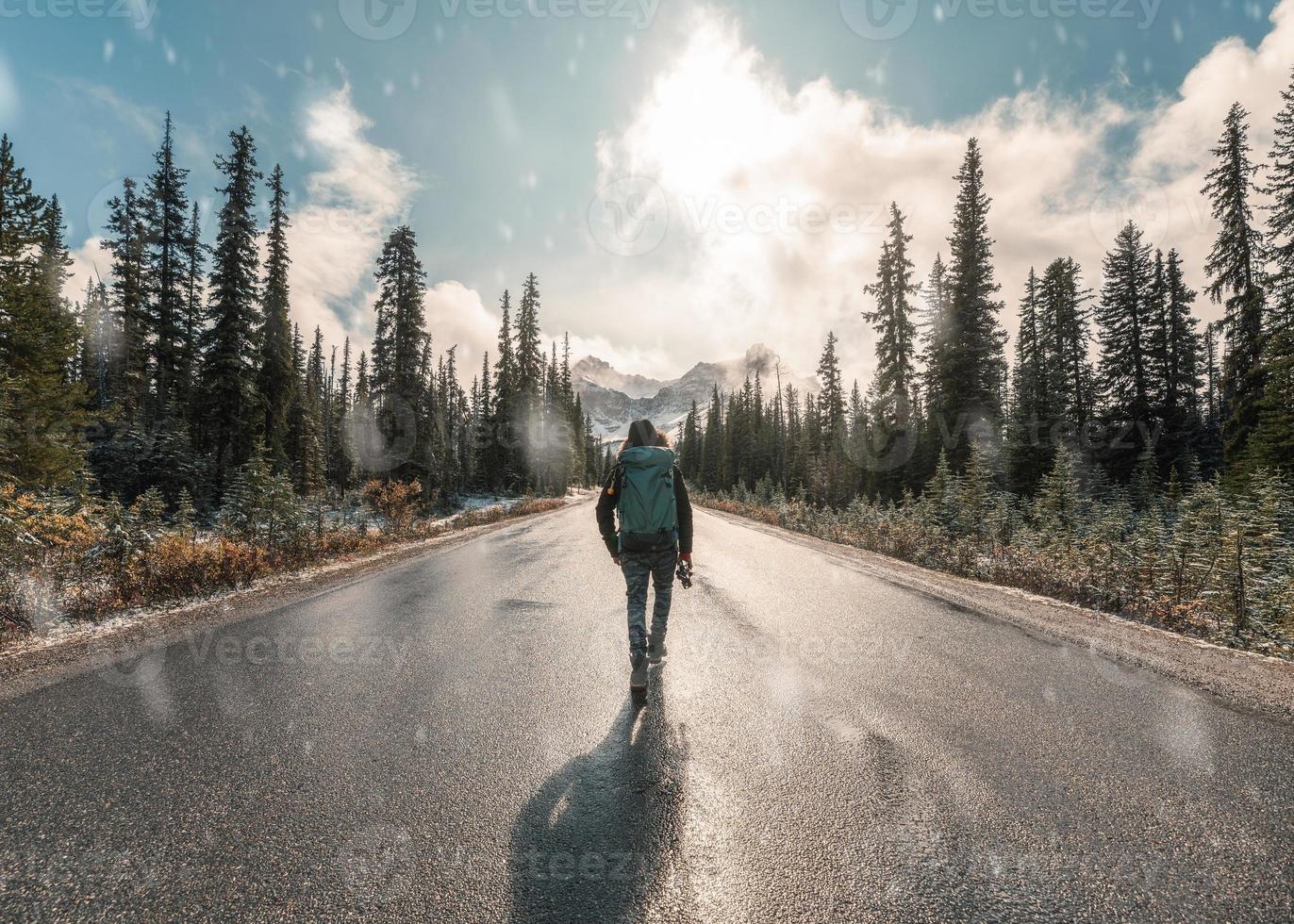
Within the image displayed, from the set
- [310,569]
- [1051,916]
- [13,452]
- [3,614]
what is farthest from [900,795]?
[13,452]

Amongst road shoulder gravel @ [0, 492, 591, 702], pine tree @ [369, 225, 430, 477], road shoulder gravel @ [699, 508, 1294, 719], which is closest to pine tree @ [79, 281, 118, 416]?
pine tree @ [369, 225, 430, 477]

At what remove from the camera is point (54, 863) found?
7.60ft

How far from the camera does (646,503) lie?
478 centimetres

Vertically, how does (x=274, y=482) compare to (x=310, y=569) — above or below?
above

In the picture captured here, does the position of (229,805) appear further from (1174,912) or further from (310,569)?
(310,569)

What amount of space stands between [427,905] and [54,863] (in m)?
1.69

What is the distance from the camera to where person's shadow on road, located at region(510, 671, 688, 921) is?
84.4 inches

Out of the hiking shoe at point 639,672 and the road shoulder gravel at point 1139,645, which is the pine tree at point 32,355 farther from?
the road shoulder gravel at point 1139,645

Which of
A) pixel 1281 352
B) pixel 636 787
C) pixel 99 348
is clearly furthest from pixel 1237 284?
pixel 99 348

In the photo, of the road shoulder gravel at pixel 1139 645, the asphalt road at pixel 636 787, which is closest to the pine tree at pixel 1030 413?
the road shoulder gravel at pixel 1139 645

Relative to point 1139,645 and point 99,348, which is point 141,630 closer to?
point 1139,645

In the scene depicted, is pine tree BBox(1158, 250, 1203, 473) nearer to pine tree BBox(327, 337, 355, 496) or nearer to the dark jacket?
the dark jacket

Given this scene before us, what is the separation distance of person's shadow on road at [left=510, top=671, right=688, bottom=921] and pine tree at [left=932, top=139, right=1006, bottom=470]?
2484cm

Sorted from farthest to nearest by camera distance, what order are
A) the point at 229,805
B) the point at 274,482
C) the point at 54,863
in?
the point at 274,482 → the point at 229,805 → the point at 54,863
